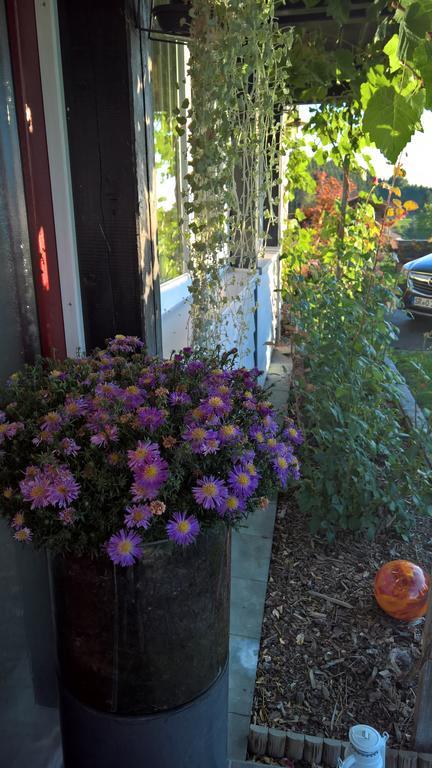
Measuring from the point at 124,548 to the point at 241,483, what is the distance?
0.25 meters

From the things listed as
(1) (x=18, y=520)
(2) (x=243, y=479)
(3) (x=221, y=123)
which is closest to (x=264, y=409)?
(2) (x=243, y=479)

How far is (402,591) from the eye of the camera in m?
2.16

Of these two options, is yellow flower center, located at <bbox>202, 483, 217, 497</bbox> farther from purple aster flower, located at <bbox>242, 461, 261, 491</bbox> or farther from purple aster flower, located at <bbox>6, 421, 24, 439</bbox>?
purple aster flower, located at <bbox>6, 421, 24, 439</bbox>

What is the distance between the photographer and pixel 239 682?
6.49ft

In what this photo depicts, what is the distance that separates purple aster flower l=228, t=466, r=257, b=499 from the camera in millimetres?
1097

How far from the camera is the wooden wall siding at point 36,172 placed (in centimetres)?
141

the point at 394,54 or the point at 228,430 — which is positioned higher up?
the point at 394,54

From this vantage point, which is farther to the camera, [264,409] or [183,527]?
[264,409]

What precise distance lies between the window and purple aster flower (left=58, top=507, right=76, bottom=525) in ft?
5.58

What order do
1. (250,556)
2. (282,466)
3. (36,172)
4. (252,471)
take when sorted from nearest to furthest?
(252,471), (282,466), (36,172), (250,556)

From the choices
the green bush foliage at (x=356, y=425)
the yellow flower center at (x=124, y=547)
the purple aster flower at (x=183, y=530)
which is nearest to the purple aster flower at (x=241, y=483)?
the purple aster flower at (x=183, y=530)

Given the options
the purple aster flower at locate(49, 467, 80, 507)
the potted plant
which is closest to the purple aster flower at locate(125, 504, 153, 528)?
the potted plant

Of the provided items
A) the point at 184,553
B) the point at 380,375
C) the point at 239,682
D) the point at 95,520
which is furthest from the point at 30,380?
the point at 380,375

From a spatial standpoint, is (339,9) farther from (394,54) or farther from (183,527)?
(183,527)
